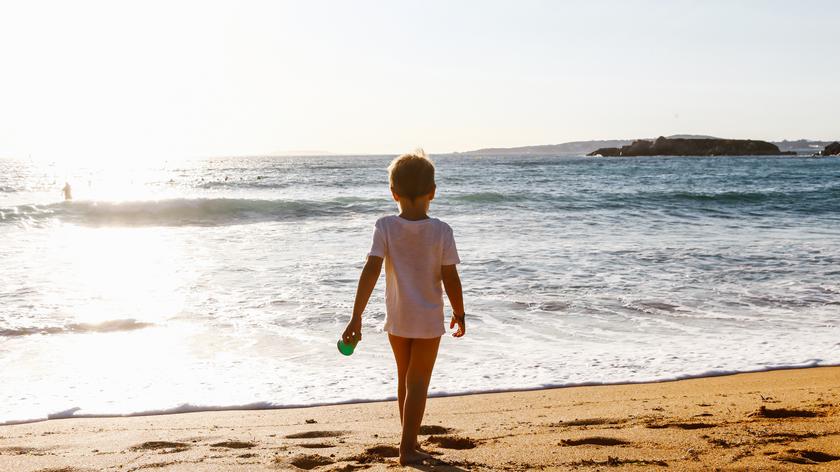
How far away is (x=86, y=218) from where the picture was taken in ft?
68.3

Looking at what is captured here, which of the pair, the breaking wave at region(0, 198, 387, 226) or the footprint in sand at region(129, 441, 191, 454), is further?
the breaking wave at region(0, 198, 387, 226)

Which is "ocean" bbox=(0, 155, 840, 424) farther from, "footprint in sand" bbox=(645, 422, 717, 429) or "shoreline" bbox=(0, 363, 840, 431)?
"footprint in sand" bbox=(645, 422, 717, 429)

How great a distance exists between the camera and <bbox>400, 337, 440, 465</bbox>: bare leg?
326 centimetres

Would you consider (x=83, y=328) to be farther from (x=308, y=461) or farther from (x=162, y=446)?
(x=308, y=461)

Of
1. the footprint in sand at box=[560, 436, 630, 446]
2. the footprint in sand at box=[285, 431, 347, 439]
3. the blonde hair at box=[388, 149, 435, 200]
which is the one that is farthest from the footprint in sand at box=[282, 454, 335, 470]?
the blonde hair at box=[388, 149, 435, 200]

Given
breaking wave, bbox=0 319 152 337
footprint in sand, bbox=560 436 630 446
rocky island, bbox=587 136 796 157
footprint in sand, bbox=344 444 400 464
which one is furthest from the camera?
rocky island, bbox=587 136 796 157

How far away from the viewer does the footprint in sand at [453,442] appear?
358cm

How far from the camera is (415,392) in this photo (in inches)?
130

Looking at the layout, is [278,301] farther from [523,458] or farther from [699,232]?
[699,232]

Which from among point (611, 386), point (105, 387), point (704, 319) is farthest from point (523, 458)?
point (704, 319)

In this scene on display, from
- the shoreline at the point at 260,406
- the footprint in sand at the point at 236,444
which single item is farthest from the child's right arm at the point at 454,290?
the shoreline at the point at 260,406

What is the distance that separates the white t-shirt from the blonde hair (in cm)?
13

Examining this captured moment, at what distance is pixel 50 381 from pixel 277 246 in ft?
27.8

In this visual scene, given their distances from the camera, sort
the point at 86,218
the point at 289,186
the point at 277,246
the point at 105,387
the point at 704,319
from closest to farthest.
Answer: the point at 105,387
the point at 704,319
the point at 277,246
the point at 86,218
the point at 289,186
